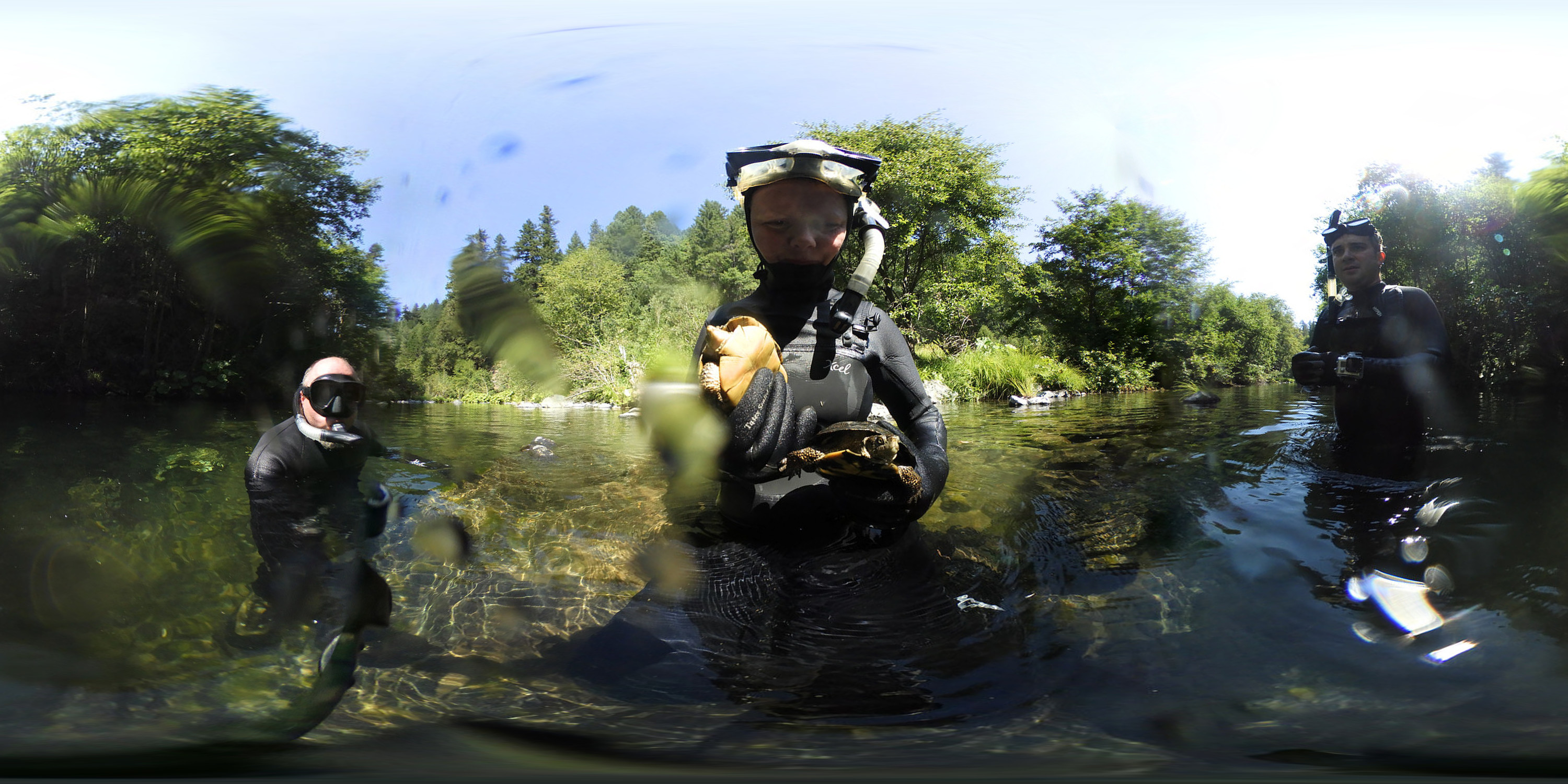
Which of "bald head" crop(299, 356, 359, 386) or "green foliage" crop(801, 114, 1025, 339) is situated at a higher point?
"green foliage" crop(801, 114, 1025, 339)

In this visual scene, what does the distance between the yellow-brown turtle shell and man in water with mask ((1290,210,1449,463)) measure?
1285 mm

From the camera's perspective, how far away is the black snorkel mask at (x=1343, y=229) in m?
1.33

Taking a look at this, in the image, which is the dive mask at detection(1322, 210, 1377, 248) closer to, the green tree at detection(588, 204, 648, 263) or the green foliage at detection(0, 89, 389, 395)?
the green tree at detection(588, 204, 648, 263)

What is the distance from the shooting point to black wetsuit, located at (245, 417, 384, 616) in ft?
3.96

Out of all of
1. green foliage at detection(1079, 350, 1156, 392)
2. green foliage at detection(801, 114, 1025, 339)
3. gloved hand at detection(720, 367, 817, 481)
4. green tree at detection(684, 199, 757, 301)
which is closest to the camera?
gloved hand at detection(720, 367, 817, 481)

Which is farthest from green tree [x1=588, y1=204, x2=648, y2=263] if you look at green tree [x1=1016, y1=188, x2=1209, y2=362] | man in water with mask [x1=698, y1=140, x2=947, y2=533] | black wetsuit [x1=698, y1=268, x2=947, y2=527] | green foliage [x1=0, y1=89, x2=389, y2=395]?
green tree [x1=1016, y1=188, x2=1209, y2=362]

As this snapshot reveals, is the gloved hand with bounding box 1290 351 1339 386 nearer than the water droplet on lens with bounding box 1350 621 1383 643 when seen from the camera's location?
No

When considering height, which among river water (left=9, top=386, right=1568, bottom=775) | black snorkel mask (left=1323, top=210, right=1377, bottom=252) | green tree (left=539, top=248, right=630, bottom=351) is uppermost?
black snorkel mask (left=1323, top=210, right=1377, bottom=252)

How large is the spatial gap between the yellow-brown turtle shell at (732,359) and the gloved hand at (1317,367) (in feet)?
4.17

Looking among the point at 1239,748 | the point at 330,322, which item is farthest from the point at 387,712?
the point at 1239,748

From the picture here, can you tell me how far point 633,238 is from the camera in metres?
1.47

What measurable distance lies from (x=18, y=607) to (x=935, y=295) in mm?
2444

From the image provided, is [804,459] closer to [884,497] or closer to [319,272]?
[884,497]

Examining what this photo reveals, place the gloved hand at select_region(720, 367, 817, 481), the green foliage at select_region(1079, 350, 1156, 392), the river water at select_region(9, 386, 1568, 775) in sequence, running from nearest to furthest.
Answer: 1. the river water at select_region(9, 386, 1568, 775)
2. the gloved hand at select_region(720, 367, 817, 481)
3. the green foliage at select_region(1079, 350, 1156, 392)
